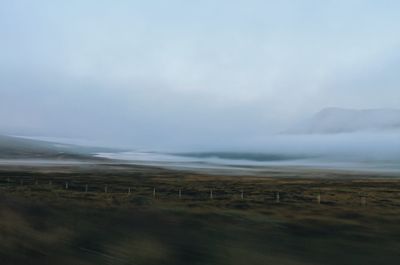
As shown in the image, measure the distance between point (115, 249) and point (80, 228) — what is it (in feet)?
6.91

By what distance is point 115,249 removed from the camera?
8539mm

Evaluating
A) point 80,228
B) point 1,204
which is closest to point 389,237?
point 80,228

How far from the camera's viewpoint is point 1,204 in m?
12.0

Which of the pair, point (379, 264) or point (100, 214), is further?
point (100, 214)

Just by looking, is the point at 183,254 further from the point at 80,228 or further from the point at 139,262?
the point at 80,228

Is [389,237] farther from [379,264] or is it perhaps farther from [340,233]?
[379,264]

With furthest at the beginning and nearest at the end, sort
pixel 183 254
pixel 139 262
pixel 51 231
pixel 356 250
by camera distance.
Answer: pixel 51 231 → pixel 356 250 → pixel 183 254 → pixel 139 262

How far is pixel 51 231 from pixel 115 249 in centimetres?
209

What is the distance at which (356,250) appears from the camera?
29.5ft

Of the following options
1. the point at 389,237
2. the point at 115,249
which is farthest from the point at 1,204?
the point at 389,237

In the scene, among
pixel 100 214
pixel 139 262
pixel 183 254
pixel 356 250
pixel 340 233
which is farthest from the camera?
pixel 100 214

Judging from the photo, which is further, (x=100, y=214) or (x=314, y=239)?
(x=100, y=214)

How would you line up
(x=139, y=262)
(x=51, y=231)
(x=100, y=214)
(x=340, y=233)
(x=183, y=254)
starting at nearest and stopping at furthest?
(x=139, y=262)
(x=183, y=254)
(x=51, y=231)
(x=340, y=233)
(x=100, y=214)

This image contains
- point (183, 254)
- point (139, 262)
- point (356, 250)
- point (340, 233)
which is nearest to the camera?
point (139, 262)
